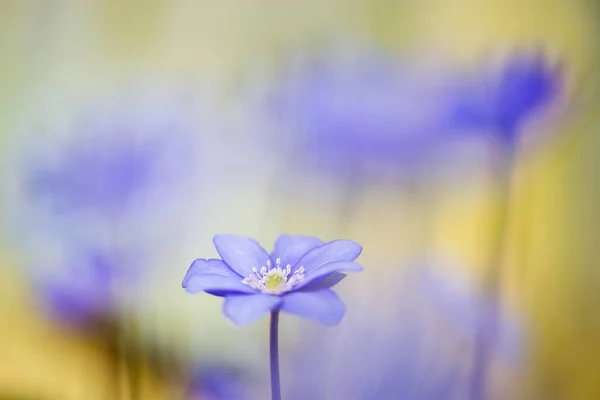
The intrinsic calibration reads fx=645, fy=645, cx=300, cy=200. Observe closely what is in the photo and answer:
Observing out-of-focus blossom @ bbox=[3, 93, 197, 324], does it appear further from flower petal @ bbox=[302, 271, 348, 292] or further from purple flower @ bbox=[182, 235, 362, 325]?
flower petal @ bbox=[302, 271, 348, 292]

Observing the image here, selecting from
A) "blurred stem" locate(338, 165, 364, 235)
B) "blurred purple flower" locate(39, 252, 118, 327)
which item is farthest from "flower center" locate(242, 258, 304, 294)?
"blurred purple flower" locate(39, 252, 118, 327)

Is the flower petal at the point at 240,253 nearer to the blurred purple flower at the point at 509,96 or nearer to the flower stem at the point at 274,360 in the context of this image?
the flower stem at the point at 274,360

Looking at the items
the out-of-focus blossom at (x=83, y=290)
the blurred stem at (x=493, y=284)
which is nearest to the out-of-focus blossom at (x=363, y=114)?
the blurred stem at (x=493, y=284)

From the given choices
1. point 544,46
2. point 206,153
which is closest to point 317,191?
point 206,153

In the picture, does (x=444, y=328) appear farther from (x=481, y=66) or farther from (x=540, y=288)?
(x=481, y=66)

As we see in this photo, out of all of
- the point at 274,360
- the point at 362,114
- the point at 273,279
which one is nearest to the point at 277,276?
the point at 273,279

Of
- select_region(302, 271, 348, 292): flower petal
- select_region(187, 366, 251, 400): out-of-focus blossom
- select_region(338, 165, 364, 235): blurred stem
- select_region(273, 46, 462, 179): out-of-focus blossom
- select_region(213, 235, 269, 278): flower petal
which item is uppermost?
select_region(273, 46, 462, 179): out-of-focus blossom
